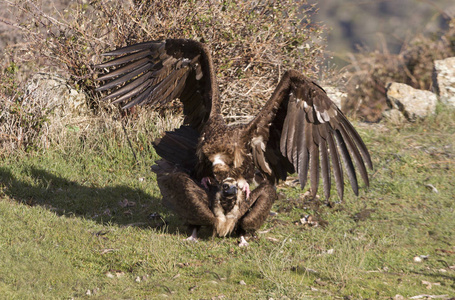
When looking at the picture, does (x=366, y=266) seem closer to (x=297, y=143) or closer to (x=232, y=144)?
(x=297, y=143)

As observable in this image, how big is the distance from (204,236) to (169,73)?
208cm

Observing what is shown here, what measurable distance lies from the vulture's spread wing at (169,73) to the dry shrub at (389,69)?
20.7 ft

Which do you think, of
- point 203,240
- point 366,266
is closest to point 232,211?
point 203,240

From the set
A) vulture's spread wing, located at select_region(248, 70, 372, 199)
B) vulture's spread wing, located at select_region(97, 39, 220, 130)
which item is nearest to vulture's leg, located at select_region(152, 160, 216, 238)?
vulture's spread wing, located at select_region(248, 70, 372, 199)

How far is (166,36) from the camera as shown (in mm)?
8562

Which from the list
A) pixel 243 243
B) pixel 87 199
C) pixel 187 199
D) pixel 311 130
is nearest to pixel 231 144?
pixel 187 199

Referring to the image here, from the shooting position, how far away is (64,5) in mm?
9805

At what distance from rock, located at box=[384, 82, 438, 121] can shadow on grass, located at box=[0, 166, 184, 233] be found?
5.09m

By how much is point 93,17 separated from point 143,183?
3049 mm

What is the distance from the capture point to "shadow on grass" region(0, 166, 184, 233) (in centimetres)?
693

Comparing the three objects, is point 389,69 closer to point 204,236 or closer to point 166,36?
point 166,36

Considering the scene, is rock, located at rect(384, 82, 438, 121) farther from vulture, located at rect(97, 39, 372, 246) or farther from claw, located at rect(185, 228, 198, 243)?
claw, located at rect(185, 228, 198, 243)

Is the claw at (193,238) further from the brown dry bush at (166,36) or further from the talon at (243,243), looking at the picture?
the brown dry bush at (166,36)

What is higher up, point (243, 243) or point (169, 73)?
point (169, 73)
